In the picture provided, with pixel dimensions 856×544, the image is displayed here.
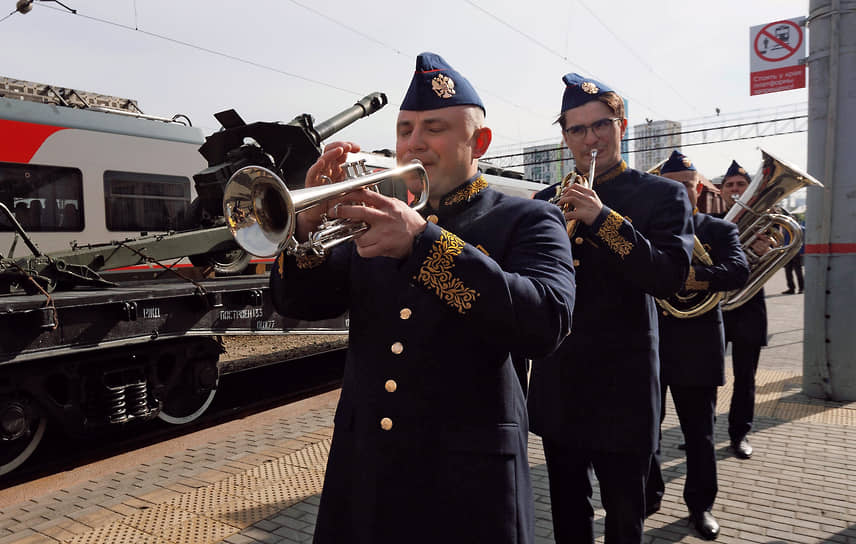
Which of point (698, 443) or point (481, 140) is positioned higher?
point (481, 140)

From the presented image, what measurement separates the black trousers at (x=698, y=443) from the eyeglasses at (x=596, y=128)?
169 centimetres

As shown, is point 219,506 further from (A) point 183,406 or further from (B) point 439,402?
(B) point 439,402

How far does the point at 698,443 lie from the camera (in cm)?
371

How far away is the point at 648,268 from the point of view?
260 centimetres

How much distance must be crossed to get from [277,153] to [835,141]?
6.16 metres

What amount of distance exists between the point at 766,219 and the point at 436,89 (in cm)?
461

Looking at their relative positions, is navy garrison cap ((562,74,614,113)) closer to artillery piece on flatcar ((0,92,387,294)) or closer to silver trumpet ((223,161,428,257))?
silver trumpet ((223,161,428,257))

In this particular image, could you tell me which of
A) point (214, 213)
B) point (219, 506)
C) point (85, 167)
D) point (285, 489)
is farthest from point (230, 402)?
point (85, 167)

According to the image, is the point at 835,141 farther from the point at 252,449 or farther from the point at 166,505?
the point at 166,505

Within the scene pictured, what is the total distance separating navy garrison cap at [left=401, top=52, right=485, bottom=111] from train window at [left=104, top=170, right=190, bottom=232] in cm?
886

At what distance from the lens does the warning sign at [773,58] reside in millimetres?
10030

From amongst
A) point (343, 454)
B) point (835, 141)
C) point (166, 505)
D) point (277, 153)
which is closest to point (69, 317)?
point (166, 505)

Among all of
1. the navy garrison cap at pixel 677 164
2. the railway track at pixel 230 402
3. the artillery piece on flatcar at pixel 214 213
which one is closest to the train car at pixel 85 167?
the artillery piece on flatcar at pixel 214 213

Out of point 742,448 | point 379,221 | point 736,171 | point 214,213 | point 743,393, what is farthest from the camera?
point 214,213
